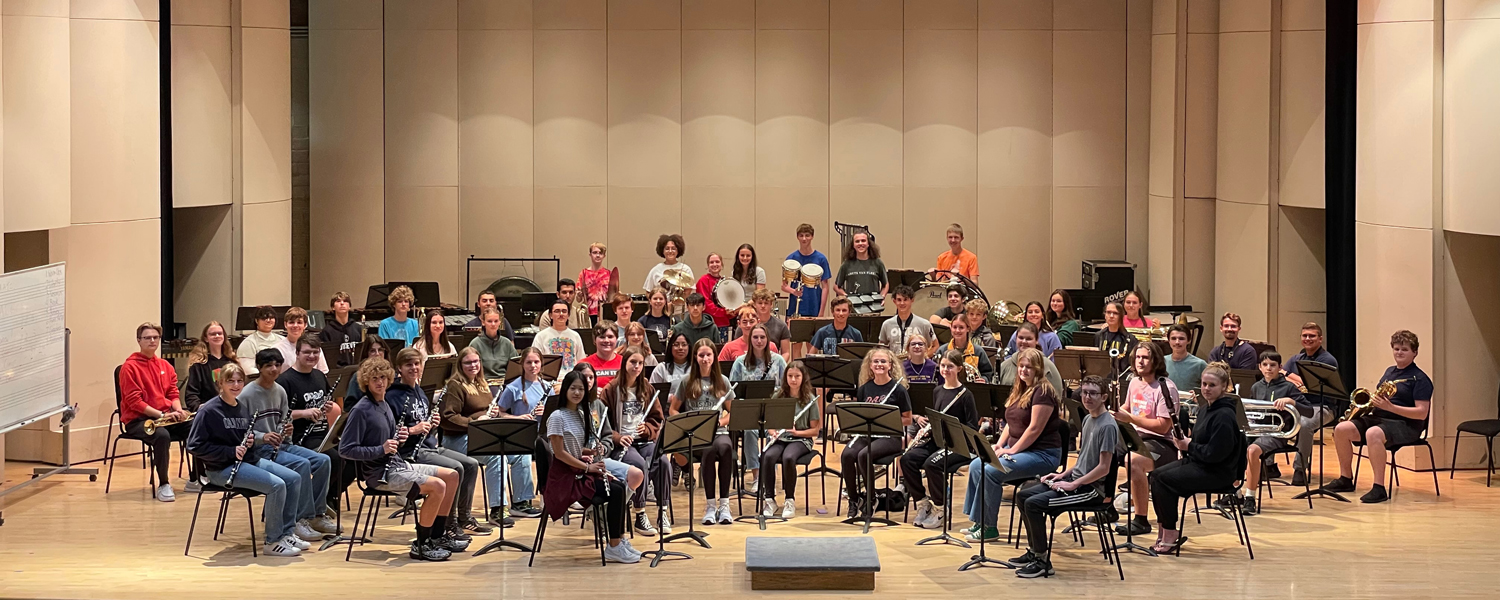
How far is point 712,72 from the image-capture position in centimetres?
1734

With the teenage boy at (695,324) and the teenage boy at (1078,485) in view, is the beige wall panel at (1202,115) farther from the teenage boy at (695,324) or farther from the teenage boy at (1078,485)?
the teenage boy at (1078,485)

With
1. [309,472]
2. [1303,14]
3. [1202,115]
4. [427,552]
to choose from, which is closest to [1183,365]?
[1303,14]

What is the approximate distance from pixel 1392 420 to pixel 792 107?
8145 millimetres

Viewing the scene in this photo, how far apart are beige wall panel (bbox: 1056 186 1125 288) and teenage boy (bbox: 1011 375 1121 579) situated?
8632mm

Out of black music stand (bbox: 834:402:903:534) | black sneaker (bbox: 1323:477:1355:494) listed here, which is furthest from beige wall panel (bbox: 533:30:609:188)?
black sneaker (bbox: 1323:477:1355:494)

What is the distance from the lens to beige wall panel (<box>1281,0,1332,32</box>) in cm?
1403

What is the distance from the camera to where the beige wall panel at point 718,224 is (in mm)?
17438

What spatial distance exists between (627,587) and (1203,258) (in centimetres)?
950

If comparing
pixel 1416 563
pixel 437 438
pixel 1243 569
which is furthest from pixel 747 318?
pixel 1416 563

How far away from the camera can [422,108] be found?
56.5 ft

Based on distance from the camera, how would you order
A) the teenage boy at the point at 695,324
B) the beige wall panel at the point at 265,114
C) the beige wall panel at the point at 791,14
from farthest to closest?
the beige wall panel at the point at 791,14 < the beige wall panel at the point at 265,114 < the teenage boy at the point at 695,324

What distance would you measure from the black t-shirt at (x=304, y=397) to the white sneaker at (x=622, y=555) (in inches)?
86.7

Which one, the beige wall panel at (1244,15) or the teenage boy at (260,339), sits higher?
the beige wall panel at (1244,15)

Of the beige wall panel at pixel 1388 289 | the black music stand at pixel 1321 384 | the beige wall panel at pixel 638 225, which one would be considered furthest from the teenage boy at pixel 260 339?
the beige wall panel at pixel 1388 289
